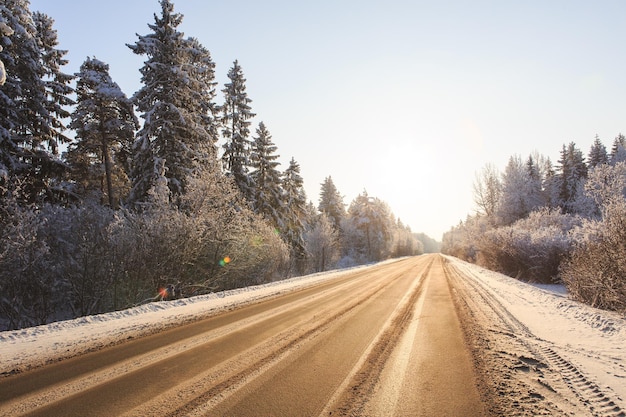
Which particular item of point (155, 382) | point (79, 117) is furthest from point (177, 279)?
point (79, 117)

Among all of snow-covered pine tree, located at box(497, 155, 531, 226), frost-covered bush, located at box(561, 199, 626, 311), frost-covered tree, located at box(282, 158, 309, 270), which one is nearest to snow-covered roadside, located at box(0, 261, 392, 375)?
frost-covered bush, located at box(561, 199, 626, 311)

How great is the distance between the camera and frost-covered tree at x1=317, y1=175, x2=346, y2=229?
54.4m

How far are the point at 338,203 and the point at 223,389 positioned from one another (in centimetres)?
5274

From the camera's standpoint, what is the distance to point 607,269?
8.62 metres

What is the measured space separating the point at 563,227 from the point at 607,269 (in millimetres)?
18864

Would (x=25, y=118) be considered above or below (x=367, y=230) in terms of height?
above

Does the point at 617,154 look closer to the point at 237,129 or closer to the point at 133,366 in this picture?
the point at 237,129

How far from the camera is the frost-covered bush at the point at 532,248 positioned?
17.4 m

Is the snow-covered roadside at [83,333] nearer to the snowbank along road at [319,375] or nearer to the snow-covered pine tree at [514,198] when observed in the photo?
the snowbank along road at [319,375]

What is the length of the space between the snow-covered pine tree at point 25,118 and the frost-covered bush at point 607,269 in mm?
19343

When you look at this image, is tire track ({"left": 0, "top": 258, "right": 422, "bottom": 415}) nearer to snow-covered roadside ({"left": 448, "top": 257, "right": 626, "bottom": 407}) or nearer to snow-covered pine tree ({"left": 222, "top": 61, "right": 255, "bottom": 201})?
snow-covered roadside ({"left": 448, "top": 257, "right": 626, "bottom": 407})

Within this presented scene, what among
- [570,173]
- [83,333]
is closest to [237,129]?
[83,333]

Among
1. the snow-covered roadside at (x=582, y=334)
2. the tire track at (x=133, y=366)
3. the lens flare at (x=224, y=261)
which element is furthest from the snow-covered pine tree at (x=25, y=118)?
the snow-covered roadside at (x=582, y=334)

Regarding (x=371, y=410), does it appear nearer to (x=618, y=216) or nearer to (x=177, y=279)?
(x=618, y=216)
